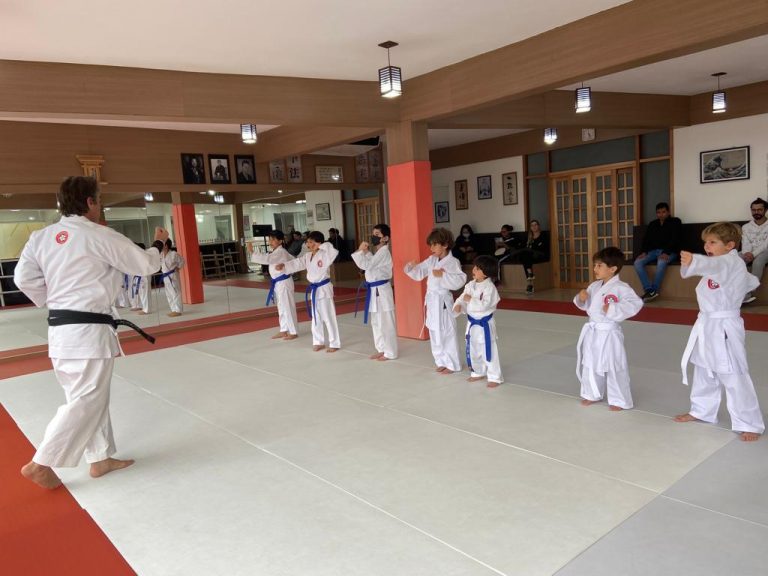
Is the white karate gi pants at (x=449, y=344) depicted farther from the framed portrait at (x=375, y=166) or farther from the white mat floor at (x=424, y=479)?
the framed portrait at (x=375, y=166)

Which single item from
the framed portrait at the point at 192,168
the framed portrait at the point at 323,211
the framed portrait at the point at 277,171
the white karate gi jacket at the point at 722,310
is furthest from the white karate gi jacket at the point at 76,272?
the framed portrait at the point at 323,211

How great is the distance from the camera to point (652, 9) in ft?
11.8

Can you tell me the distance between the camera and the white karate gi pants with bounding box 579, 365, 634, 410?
3.36 meters

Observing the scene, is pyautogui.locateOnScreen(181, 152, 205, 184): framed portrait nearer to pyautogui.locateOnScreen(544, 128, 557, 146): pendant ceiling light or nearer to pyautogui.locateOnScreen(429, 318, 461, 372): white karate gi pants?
pyautogui.locateOnScreen(429, 318, 461, 372): white karate gi pants

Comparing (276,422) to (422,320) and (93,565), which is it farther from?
(422,320)

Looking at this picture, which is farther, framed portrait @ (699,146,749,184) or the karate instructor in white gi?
framed portrait @ (699,146,749,184)

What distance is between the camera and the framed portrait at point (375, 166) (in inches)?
371

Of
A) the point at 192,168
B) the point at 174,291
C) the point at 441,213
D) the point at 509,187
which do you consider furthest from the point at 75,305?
the point at 441,213

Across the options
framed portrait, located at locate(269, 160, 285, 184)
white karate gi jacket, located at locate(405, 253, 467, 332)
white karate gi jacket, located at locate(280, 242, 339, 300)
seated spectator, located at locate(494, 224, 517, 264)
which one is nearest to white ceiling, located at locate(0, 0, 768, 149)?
white karate gi jacket, located at locate(280, 242, 339, 300)

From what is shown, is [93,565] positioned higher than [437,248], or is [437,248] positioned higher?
[437,248]

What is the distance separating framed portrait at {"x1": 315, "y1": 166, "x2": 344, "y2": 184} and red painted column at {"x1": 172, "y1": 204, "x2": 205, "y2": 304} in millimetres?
2072

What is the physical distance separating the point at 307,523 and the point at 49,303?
1651 mm

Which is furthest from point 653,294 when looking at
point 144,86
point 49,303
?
point 49,303

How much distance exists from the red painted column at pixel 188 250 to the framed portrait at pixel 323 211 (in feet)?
6.88
